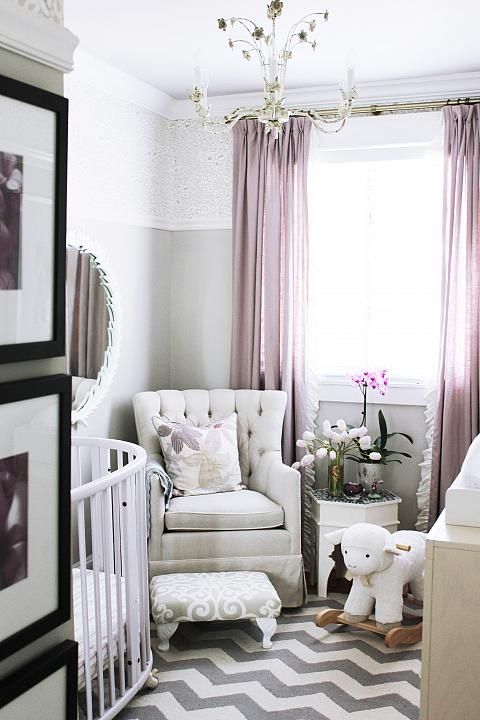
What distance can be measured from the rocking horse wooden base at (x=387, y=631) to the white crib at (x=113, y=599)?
35.1 inches

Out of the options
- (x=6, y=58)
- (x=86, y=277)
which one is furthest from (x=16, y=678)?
(x=86, y=277)

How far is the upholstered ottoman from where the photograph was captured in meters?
3.25

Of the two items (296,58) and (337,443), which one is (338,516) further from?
(296,58)

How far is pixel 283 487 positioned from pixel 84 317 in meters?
1.24

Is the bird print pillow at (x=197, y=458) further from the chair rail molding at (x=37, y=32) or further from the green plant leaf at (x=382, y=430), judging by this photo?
the chair rail molding at (x=37, y=32)

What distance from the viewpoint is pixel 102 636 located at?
2.64 m

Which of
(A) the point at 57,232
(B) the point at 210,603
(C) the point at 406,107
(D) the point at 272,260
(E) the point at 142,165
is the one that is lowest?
(B) the point at 210,603

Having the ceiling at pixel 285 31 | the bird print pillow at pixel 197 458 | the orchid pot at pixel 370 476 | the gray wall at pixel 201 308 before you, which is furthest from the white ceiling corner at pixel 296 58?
the orchid pot at pixel 370 476

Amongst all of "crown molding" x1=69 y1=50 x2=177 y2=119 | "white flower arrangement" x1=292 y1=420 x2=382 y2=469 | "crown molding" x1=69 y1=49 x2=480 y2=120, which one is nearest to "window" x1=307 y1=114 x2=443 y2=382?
"crown molding" x1=69 y1=49 x2=480 y2=120

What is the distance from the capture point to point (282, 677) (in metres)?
3.11

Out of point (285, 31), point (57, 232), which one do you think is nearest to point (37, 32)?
point (57, 232)

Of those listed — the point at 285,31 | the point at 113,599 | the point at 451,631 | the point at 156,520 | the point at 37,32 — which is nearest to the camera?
the point at 37,32

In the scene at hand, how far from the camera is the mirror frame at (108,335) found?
3711mm

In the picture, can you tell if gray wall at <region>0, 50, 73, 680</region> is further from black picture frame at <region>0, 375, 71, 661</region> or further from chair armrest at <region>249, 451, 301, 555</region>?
chair armrest at <region>249, 451, 301, 555</region>
